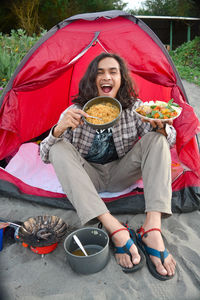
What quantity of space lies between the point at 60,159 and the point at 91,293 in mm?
757

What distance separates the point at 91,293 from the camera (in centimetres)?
138

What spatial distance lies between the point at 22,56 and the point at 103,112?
3.45 m

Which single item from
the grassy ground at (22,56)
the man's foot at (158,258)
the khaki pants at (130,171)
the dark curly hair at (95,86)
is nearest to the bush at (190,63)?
the grassy ground at (22,56)

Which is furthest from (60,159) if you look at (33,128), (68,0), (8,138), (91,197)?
(68,0)

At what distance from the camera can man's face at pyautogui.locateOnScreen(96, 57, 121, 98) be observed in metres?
1.95

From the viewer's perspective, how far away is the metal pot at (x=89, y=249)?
55.9 inches

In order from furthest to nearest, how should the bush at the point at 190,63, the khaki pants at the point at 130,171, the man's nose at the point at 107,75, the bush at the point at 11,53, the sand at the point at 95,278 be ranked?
1. the bush at the point at 190,63
2. the bush at the point at 11,53
3. the man's nose at the point at 107,75
4. the khaki pants at the point at 130,171
5. the sand at the point at 95,278

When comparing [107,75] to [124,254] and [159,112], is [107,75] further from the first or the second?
[124,254]

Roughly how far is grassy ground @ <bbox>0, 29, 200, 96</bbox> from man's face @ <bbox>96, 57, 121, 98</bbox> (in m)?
1.83

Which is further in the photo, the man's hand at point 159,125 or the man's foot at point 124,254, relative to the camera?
the man's hand at point 159,125

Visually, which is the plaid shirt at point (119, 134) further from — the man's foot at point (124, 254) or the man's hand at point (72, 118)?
the man's foot at point (124, 254)

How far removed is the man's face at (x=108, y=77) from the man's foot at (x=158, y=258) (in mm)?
982

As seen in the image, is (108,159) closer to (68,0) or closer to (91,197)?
(91,197)

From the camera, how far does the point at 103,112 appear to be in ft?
5.46
